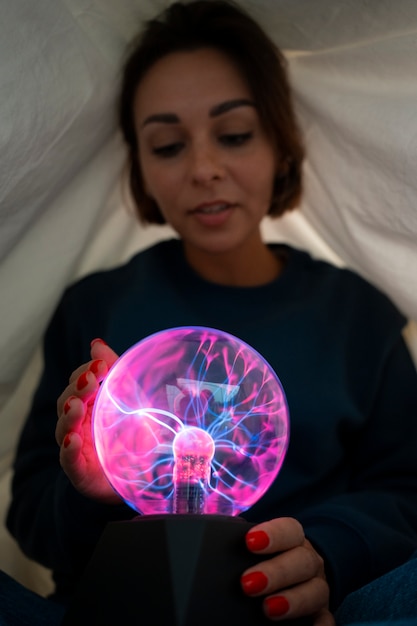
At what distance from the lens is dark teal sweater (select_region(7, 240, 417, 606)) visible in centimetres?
125

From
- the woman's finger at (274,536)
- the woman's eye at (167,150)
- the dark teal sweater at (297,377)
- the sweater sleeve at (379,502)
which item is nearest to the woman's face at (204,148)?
the woman's eye at (167,150)

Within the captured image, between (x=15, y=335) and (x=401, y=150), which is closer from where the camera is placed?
(x=401, y=150)

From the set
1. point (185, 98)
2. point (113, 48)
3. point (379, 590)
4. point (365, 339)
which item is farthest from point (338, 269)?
point (379, 590)

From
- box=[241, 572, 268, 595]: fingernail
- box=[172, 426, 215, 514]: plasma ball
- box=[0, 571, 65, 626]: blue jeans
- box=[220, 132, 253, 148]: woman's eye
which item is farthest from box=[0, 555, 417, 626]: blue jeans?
box=[220, 132, 253, 148]: woman's eye

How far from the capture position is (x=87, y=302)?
1451 millimetres

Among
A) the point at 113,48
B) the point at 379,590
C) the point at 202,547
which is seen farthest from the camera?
the point at 113,48

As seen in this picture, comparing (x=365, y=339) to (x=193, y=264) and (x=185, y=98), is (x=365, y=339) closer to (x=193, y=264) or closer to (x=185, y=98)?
(x=193, y=264)

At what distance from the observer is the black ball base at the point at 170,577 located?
0.75m

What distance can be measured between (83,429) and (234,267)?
0.62 metres

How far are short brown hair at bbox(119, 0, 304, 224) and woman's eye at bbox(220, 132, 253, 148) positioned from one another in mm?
48

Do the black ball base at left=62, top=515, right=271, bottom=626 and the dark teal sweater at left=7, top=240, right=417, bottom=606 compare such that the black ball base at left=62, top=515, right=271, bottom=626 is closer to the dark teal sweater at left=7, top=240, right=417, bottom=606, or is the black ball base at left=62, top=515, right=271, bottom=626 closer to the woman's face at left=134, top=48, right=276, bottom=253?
the dark teal sweater at left=7, top=240, right=417, bottom=606

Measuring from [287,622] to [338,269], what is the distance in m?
0.84

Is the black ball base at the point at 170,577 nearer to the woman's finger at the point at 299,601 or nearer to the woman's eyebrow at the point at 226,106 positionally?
the woman's finger at the point at 299,601

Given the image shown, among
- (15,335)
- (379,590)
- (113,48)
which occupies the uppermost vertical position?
(113,48)
